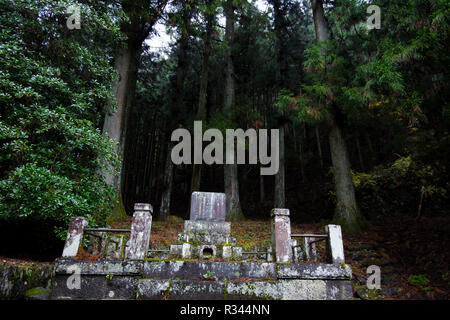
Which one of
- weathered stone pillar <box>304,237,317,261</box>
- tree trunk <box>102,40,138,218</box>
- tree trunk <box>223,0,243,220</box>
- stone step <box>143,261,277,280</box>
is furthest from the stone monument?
tree trunk <box>223,0,243,220</box>

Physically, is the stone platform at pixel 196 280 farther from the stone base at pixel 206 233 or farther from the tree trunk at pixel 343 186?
the tree trunk at pixel 343 186

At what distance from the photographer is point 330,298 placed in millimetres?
4180

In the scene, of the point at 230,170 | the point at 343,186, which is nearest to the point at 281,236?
the point at 343,186

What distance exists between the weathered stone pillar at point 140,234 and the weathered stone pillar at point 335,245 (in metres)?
3.10

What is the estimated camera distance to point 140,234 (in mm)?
4512

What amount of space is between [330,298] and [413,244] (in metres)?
3.97

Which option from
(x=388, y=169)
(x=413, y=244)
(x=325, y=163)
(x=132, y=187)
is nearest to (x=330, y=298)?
(x=413, y=244)

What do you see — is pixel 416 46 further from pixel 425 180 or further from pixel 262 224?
pixel 262 224

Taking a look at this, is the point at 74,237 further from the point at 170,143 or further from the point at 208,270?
the point at 170,143

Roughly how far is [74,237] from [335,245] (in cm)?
432

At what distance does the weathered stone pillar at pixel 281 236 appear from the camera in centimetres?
448
